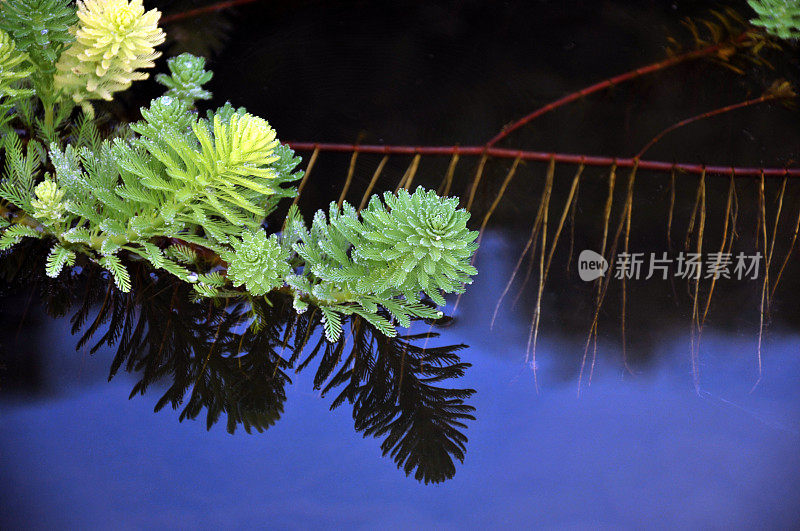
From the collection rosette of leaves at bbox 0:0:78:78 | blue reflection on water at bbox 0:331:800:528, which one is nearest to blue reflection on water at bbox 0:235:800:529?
blue reflection on water at bbox 0:331:800:528

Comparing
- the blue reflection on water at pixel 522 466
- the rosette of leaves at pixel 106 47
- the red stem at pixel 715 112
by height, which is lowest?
the blue reflection on water at pixel 522 466

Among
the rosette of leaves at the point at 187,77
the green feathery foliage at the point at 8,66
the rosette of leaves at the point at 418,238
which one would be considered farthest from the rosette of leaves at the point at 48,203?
the rosette of leaves at the point at 418,238

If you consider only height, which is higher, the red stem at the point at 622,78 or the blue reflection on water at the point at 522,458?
the red stem at the point at 622,78

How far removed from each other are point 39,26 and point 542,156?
654mm

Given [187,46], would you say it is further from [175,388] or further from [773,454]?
[773,454]

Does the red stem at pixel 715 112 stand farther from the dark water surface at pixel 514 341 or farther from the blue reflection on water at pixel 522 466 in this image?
the blue reflection on water at pixel 522 466

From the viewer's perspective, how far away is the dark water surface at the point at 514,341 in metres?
0.63

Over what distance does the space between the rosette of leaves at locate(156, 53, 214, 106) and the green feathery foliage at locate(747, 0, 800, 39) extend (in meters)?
0.75

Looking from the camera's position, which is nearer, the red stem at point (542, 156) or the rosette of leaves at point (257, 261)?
the rosette of leaves at point (257, 261)

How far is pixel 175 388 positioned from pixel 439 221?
0.34 meters

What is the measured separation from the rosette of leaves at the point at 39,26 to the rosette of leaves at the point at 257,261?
346 mm

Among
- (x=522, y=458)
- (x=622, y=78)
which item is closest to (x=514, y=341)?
(x=522, y=458)

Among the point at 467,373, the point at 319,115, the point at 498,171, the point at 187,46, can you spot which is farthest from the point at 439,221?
the point at 187,46

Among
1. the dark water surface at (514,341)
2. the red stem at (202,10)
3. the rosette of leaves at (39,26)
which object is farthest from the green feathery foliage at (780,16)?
the rosette of leaves at (39,26)
